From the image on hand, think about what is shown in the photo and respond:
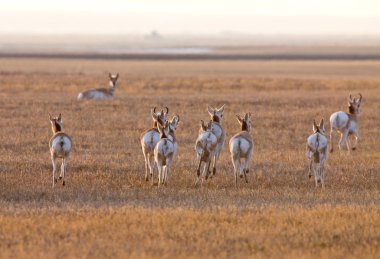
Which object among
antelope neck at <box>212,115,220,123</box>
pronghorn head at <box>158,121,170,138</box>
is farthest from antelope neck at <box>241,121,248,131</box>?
pronghorn head at <box>158,121,170,138</box>

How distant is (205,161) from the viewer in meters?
20.6

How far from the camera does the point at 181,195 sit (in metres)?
18.6

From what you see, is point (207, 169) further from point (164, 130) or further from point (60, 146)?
point (60, 146)

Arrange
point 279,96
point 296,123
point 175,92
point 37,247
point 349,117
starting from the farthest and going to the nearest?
point 175,92 < point 279,96 < point 296,123 < point 349,117 < point 37,247

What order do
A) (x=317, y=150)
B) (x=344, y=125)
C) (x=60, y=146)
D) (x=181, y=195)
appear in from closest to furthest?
(x=181, y=195) < (x=60, y=146) < (x=317, y=150) < (x=344, y=125)

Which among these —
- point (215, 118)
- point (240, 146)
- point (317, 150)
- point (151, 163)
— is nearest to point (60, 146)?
point (151, 163)

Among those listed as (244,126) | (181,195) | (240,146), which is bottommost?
(181,195)

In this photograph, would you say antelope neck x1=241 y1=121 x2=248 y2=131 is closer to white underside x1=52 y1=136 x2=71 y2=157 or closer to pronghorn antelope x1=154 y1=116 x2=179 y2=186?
pronghorn antelope x1=154 y1=116 x2=179 y2=186

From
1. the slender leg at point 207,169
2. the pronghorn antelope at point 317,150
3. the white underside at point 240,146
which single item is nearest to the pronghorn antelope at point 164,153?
the slender leg at point 207,169

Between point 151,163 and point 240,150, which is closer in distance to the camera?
point 240,150

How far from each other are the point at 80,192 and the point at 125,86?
36.5 metres

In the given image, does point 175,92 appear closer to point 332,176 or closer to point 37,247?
point 332,176

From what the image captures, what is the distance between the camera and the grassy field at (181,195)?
13555 mm

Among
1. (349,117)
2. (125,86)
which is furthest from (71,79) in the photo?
(349,117)
